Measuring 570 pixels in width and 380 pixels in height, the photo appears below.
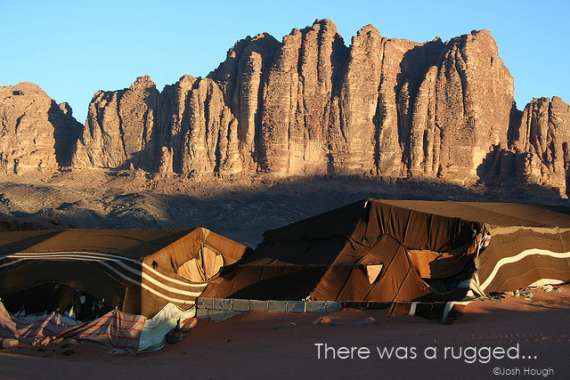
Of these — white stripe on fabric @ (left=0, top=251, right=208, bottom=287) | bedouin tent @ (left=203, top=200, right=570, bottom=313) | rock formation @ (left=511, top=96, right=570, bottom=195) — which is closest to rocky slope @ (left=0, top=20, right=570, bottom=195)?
rock formation @ (left=511, top=96, right=570, bottom=195)

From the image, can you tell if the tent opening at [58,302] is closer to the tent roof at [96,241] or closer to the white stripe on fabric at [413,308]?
the tent roof at [96,241]

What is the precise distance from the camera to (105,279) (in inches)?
787

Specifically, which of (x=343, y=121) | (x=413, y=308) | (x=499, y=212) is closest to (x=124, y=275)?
(x=413, y=308)

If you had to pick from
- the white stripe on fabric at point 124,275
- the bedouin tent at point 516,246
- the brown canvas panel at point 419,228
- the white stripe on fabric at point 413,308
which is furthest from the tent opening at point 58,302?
the bedouin tent at point 516,246

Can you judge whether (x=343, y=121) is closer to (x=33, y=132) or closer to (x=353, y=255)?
(x=33, y=132)

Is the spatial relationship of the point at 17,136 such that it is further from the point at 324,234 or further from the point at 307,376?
the point at 307,376

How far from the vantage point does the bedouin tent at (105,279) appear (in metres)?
19.3

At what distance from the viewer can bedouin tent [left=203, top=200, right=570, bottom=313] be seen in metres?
20.0

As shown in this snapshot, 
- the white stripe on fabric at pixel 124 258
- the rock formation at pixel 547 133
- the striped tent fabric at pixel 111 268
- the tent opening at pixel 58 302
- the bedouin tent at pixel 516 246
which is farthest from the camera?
the rock formation at pixel 547 133

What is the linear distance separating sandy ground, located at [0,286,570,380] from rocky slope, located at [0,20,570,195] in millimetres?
84437

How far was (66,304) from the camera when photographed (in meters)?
19.8

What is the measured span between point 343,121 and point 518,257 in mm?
85633

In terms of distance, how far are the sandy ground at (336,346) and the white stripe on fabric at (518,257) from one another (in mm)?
997

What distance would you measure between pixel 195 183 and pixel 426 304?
276 feet
